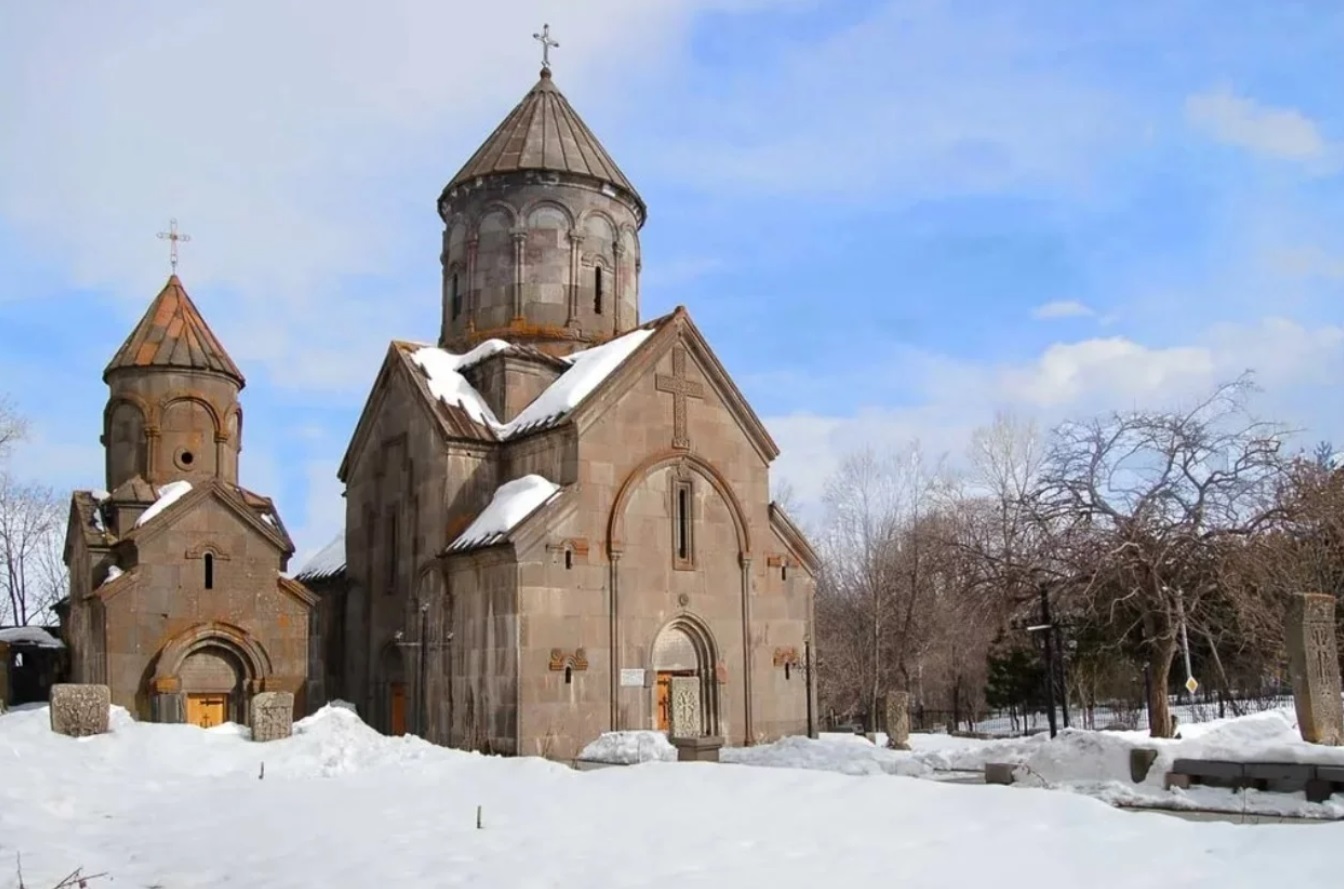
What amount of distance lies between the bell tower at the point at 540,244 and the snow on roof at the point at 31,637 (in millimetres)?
11164

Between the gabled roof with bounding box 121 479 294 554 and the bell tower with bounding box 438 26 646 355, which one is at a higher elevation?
the bell tower with bounding box 438 26 646 355

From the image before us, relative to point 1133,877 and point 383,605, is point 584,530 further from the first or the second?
point 1133,877

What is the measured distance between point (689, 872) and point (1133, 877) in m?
2.92

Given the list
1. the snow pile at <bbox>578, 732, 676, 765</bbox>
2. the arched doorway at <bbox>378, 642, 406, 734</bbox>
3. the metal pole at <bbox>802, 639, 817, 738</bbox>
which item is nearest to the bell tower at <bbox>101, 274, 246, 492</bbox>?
the arched doorway at <bbox>378, 642, 406, 734</bbox>

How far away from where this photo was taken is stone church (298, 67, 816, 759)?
19.3 m

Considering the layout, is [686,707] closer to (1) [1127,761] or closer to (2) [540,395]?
(2) [540,395]

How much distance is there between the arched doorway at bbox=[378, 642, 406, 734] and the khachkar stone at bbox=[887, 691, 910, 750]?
27.1 ft

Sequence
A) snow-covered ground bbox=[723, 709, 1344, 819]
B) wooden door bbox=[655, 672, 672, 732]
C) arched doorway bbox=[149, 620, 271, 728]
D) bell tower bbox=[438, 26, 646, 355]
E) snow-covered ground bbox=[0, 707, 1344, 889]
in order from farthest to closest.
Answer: bell tower bbox=[438, 26, 646, 355] < arched doorway bbox=[149, 620, 271, 728] < wooden door bbox=[655, 672, 672, 732] < snow-covered ground bbox=[723, 709, 1344, 819] < snow-covered ground bbox=[0, 707, 1344, 889]

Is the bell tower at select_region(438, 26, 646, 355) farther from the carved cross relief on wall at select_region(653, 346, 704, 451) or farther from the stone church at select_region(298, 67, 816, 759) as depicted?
the carved cross relief on wall at select_region(653, 346, 704, 451)

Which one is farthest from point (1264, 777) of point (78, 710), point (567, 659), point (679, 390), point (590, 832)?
point (78, 710)

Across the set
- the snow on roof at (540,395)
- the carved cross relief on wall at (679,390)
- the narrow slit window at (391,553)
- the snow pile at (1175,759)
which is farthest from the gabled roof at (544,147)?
the snow pile at (1175,759)

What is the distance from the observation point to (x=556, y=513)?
19.3m

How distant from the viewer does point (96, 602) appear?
20469 millimetres

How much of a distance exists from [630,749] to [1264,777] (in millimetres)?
8086
